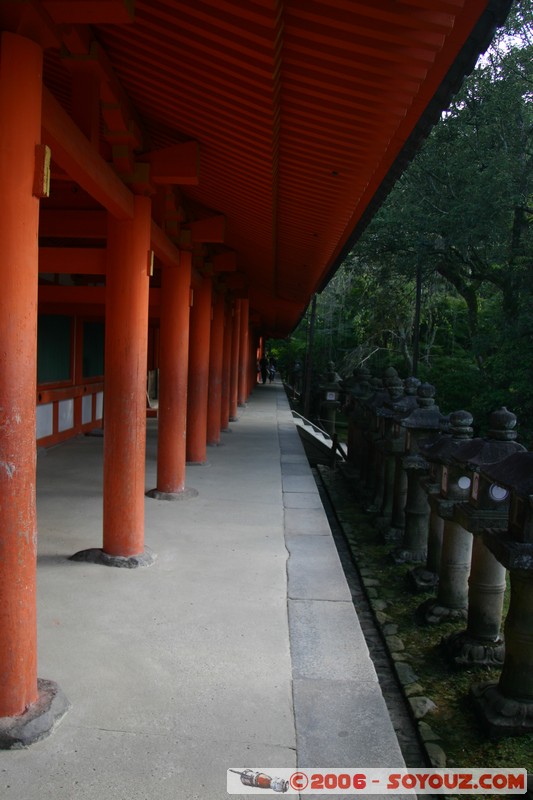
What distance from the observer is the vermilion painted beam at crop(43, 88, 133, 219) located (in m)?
3.01

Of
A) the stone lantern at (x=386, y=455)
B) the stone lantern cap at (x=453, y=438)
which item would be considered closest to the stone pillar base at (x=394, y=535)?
the stone lantern at (x=386, y=455)

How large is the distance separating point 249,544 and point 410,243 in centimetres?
1229

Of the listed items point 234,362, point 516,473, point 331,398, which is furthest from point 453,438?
point 331,398

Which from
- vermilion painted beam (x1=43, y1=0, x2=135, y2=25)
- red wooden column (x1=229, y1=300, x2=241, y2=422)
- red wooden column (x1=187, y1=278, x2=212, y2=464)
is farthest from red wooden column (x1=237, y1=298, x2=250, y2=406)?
vermilion painted beam (x1=43, y1=0, x2=135, y2=25)

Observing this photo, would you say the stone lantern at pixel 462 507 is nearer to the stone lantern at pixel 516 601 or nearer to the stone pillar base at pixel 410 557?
the stone lantern at pixel 516 601

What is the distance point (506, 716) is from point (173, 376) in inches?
171

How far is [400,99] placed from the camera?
3105 millimetres

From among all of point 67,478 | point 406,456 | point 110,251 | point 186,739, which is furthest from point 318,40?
point 67,478

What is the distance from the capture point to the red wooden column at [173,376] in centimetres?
672

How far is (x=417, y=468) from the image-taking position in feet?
21.3

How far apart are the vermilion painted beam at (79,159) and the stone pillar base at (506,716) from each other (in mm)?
3749

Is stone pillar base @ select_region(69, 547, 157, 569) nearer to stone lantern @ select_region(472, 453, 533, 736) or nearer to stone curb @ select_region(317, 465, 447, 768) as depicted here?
stone curb @ select_region(317, 465, 447, 768)

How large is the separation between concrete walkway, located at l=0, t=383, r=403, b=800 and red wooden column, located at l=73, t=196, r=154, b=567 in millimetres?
226

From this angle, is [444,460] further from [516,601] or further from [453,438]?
[516,601]
